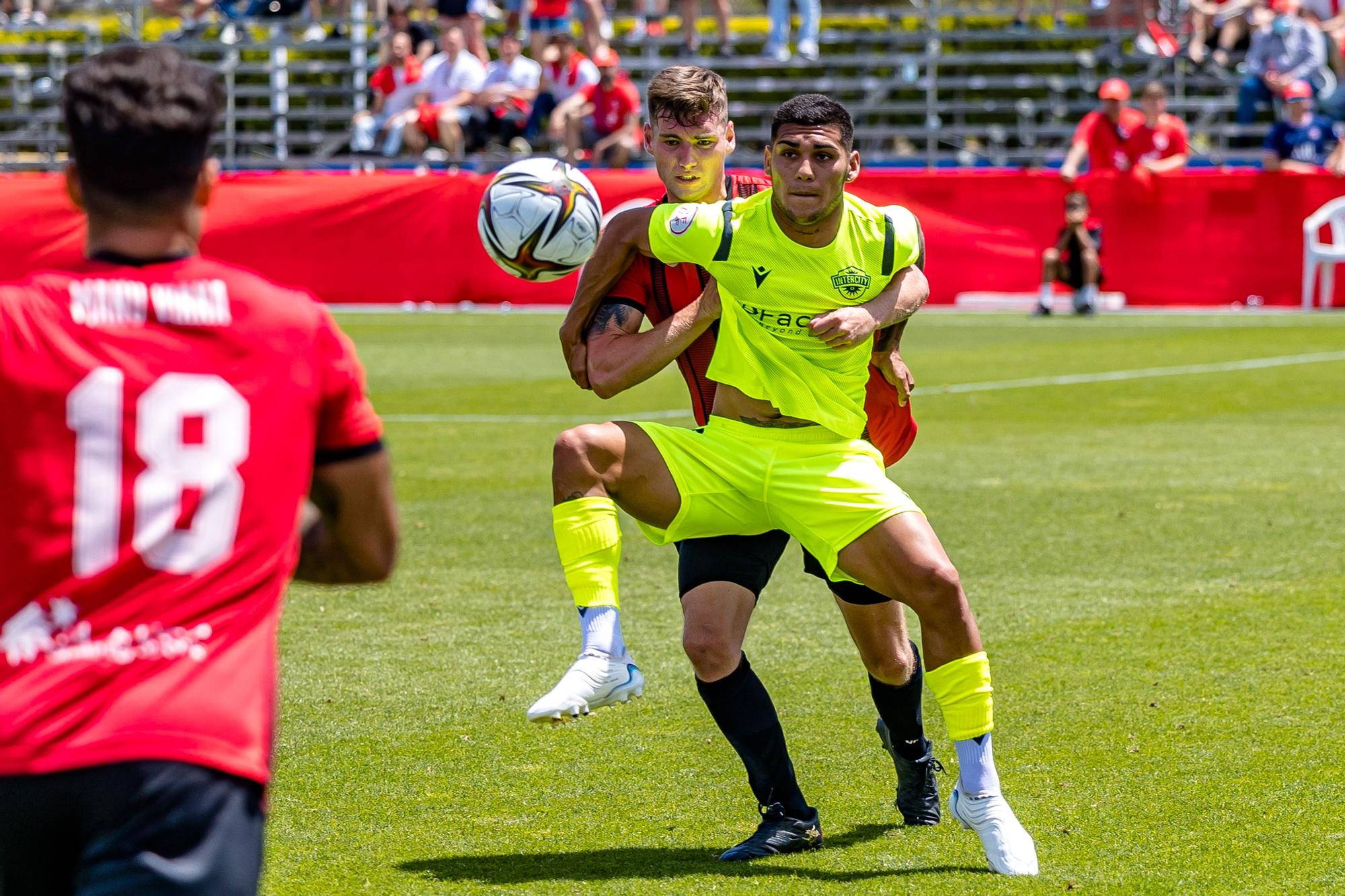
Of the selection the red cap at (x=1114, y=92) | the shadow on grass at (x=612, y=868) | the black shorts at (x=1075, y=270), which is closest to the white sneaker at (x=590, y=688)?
the shadow on grass at (x=612, y=868)

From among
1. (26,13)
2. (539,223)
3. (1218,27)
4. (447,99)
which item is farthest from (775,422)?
(26,13)

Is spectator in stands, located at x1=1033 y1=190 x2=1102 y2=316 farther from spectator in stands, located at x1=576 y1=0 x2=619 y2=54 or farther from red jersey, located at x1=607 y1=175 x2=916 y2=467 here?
red jersey, located at x1=607 y1=175 x2=916 y2=467

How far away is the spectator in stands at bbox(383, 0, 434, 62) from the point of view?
27.3 m

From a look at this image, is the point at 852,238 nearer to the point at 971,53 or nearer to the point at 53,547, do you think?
the point at 53,547

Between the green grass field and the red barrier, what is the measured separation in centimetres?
874

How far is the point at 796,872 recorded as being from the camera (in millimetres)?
5027

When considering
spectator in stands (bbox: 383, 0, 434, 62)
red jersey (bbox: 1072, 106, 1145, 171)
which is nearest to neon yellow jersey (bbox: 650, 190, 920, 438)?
red jersey (bbox: 1072, 106, 1145, 171)

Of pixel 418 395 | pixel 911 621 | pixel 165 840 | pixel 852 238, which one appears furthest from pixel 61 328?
pixel 418 395

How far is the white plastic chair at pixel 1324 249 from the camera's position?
70.3 ft

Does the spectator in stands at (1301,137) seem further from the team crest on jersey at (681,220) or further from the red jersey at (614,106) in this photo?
the team crest on jersey at (681,220)

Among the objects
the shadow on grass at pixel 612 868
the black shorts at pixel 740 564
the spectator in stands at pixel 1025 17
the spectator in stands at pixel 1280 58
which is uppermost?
the spectator in stands at pixel 1025 17

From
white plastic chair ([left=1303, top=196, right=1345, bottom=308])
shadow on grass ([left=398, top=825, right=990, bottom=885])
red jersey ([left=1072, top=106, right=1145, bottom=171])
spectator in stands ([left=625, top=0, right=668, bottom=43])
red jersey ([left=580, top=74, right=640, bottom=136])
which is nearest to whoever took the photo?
shadow on grass ([left=398, top=825, right=990, bottom=885])

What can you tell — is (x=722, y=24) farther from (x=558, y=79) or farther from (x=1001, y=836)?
(x=1001, y=836)

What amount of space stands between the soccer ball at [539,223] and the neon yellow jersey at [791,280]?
1043mm
